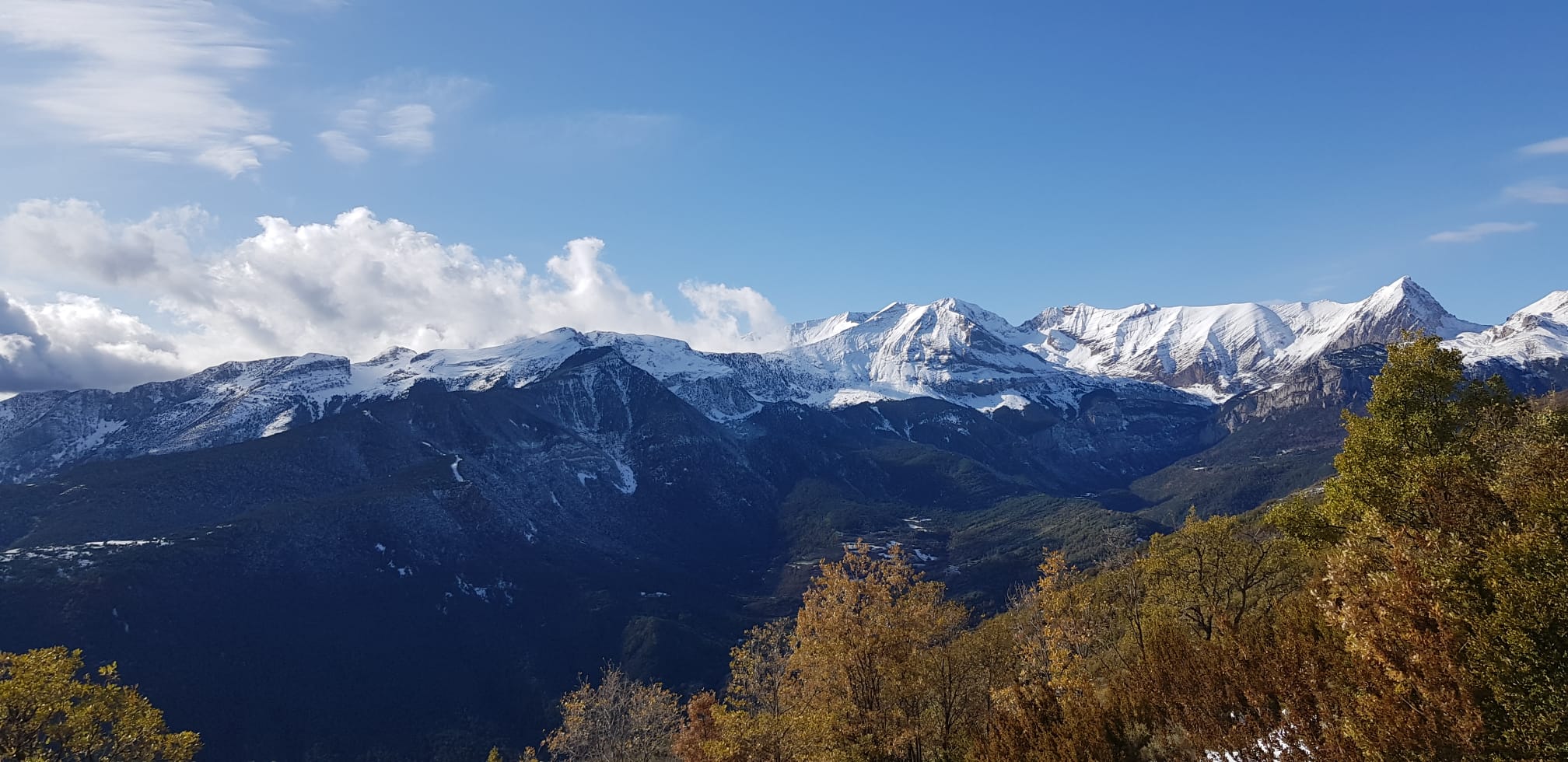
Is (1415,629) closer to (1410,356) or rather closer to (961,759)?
(961,759)

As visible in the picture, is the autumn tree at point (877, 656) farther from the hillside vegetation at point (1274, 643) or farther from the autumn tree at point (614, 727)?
the autumn tree at point (614, 727)

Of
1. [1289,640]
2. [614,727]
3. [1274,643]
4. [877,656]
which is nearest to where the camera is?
[1289,640]

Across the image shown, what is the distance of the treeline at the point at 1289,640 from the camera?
18969 mm

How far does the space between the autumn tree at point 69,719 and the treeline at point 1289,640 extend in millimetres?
32166

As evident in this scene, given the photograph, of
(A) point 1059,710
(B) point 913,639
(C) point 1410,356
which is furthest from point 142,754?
(C) point 1410,356

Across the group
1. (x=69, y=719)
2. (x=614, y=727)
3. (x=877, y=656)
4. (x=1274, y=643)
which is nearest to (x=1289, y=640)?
(x=1274, y=643)

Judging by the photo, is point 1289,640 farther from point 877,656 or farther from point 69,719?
point 69,719

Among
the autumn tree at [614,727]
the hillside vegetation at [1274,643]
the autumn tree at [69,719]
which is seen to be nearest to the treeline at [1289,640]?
the hillside vegetation at [1274,643]

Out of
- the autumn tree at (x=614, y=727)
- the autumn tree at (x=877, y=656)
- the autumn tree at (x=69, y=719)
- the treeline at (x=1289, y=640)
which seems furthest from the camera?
the autumn tree at (x=614, y=727)

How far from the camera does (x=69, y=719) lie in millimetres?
37938

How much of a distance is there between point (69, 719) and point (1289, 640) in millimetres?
55601

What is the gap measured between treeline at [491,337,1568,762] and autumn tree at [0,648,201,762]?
32166mm

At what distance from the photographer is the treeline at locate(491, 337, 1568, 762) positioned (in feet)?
62.2

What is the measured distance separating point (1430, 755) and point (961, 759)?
2707 centimetres
